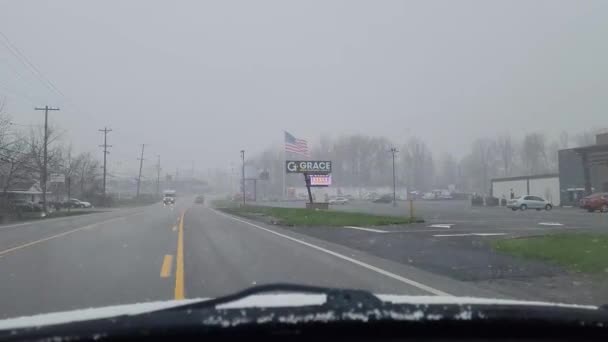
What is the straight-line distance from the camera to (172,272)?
33.5 ft

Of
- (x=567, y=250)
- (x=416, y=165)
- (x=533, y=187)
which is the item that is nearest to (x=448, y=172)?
(x=416, y=165)

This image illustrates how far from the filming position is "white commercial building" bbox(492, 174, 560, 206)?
62.4 m

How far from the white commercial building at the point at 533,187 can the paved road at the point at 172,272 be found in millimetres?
53732

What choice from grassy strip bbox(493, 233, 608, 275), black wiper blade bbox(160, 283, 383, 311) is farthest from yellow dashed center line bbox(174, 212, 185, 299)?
grassy strip bbox(493, 233, 608, 275)

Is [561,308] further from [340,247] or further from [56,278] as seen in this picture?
[340,247]

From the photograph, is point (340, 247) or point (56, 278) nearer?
point (56, 278)

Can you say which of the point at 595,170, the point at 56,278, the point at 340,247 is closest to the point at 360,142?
the point at 595,170

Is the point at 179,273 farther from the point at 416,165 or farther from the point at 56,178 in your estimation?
the point at 416,165

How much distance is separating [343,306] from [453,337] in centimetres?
69

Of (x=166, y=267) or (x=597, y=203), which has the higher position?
(x=597, y=203)

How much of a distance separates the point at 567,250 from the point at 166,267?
8967 mm

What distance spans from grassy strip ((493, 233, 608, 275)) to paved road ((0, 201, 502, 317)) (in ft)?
10.3

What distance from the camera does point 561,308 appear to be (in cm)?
372

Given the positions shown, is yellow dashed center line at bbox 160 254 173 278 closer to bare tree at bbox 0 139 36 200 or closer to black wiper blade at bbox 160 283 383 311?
black wiper blade at bbox 160 283 383 311
